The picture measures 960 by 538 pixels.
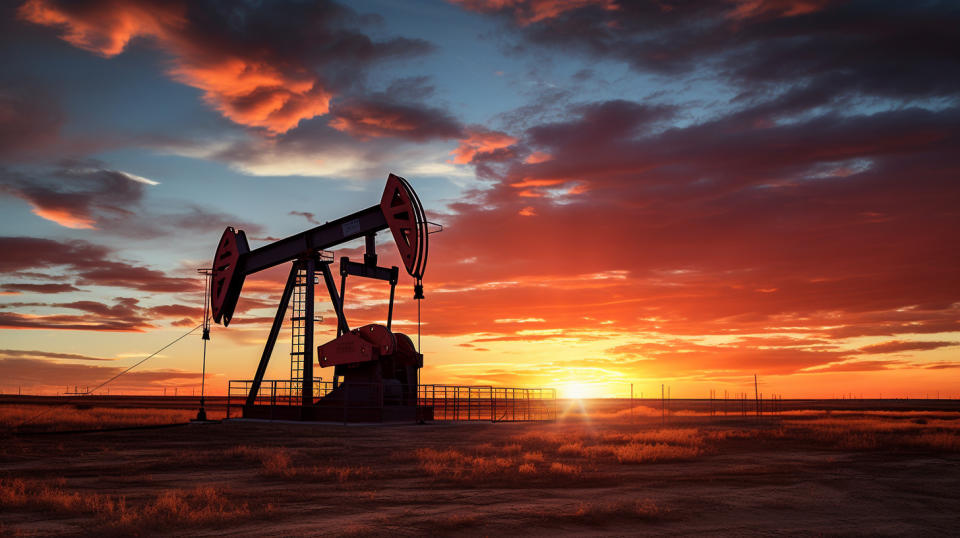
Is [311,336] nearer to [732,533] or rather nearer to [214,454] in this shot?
[214,454]

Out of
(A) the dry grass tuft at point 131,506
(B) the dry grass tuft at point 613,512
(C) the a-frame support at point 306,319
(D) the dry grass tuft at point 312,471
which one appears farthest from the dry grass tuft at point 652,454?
(C) the a-frame support at point 306,319

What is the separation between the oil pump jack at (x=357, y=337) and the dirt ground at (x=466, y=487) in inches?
220

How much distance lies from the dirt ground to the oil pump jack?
5586 millimetres

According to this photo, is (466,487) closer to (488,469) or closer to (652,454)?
(488,469)

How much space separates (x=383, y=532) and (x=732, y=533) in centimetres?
377

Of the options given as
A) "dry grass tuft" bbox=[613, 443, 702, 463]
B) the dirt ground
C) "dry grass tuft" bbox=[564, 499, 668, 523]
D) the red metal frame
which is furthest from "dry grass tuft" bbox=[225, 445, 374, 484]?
the red metal frame

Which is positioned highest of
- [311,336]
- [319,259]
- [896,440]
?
[319,259]

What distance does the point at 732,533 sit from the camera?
7785 millimetres

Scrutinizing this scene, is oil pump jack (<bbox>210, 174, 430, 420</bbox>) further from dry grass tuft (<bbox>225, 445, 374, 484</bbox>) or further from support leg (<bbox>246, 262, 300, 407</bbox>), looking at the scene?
dry grass tuft (<bbox>225, 445, 374, 484</bbox>)

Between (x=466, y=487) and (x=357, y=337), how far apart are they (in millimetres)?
14982

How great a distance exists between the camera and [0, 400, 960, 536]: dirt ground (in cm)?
817

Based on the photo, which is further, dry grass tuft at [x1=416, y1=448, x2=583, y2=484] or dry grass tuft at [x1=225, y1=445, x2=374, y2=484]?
dry grass tuft at [x1=416, y1=448, x2=583, y2=484]

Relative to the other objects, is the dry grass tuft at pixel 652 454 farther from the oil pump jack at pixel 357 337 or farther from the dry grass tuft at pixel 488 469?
the oil pump jack at pixel 357 337

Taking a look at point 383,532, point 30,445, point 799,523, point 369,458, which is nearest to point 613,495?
point 799,523
